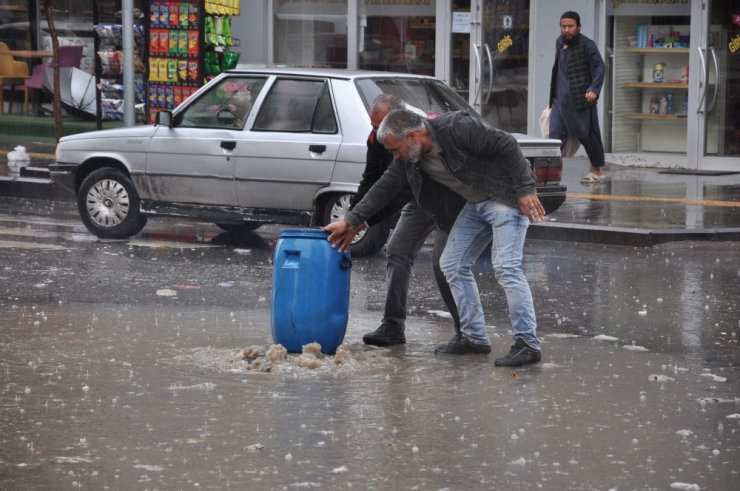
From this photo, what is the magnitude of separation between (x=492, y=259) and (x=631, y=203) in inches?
300

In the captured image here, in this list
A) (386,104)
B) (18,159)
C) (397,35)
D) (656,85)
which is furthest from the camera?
(397,35)

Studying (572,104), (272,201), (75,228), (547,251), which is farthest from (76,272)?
(572,104)

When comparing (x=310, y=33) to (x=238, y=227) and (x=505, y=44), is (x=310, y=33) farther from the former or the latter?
(x=238, y=227)

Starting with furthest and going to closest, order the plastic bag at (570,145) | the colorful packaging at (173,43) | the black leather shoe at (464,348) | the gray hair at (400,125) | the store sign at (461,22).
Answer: the store sign at (461,22), the colorful packaging at (173,43), the plastic bag at (570,145), the black leather shoe at (464,348), the gray hair at (400,125)

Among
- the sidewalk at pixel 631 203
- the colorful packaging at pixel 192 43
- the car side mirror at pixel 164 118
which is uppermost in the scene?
the colorful packaging at pixel 192 43

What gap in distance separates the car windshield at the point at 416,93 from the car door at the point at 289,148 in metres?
0.35

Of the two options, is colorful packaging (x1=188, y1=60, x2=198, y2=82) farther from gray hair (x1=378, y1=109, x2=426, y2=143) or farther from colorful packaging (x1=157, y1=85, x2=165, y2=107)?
gray hair (x1=378, y1=109, x2=426, y2=143)

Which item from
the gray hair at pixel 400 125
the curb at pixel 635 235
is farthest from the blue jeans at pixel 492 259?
the curb at pixel 635 235

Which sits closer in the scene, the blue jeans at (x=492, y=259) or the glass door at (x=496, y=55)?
the blue jeans at (x=492, y=259)

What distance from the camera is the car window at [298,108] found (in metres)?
12.5

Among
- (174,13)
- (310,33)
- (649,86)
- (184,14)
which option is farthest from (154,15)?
(649,86)

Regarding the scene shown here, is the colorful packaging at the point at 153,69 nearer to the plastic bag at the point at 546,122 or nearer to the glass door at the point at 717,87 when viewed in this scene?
the plastic bag at the point at 546,122

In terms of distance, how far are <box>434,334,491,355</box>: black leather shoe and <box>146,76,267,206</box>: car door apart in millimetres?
4785

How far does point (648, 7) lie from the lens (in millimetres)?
19188
